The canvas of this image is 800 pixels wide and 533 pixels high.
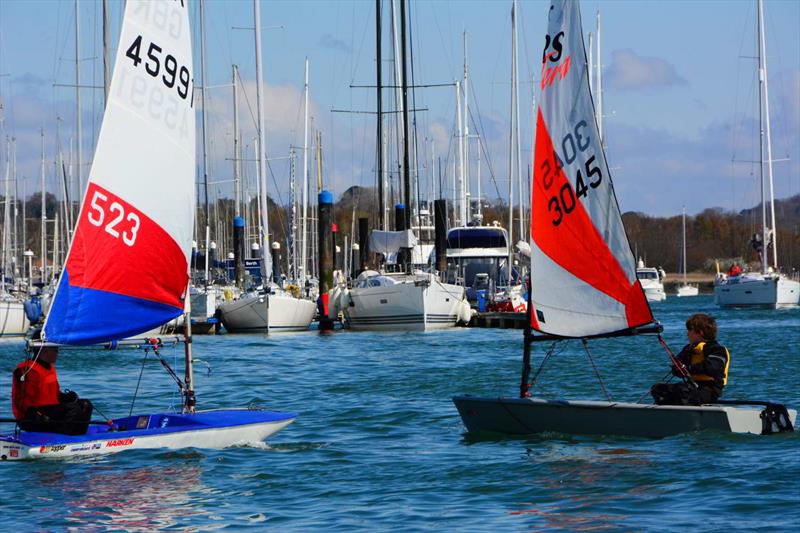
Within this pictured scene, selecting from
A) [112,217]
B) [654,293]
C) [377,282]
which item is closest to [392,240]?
[377,282]

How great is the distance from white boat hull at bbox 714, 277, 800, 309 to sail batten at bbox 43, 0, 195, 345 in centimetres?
4401

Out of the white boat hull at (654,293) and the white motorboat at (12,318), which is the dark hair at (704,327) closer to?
the white motorboat at (12,318)

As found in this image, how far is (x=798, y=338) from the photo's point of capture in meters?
33.8

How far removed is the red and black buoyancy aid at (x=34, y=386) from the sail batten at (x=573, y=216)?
5012 mm

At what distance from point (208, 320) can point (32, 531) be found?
28539 mm

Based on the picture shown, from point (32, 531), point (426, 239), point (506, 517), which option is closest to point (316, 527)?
point (506, 517)

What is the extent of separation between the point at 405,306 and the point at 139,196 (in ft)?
78.8

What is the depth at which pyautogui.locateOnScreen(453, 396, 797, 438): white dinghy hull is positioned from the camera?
41.0 ft

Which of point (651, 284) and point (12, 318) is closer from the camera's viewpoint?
point (12, 318)

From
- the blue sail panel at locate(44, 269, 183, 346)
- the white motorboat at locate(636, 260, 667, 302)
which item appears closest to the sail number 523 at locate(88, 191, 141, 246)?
the blue sail panel at locate(44, 269, 183, 346)

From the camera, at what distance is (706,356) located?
503 inches

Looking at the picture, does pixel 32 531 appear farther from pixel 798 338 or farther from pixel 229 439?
pixel 798 338

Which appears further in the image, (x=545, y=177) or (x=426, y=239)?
(x=426, y=239)

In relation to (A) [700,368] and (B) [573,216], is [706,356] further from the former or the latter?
(B) [573,216]
